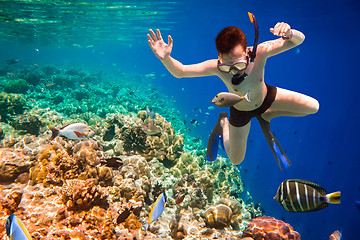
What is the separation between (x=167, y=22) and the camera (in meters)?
29.9

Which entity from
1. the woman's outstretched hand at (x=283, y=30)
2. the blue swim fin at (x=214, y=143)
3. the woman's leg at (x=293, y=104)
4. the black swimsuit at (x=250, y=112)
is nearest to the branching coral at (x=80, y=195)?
the blue swim fin at (x=214, y=143)

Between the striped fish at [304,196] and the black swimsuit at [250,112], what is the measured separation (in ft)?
5.99

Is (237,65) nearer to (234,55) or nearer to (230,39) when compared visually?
(234,55)

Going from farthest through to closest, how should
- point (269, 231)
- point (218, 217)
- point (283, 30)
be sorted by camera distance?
point (218, 217)
point (269, 231)
point (283, 30)

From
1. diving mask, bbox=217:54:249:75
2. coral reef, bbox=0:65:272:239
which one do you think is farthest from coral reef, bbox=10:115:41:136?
diving mask, bbox=217:54:249:75

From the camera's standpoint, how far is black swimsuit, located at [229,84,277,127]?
393 cm

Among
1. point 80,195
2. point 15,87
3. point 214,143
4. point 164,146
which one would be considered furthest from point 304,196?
point 15,87

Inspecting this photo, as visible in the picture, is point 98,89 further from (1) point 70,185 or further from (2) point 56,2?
(1) point 70,185

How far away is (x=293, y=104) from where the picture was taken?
3895 mm

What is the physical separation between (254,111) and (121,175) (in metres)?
3.76

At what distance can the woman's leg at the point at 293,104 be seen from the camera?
3822mm

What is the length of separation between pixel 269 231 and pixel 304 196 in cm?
244

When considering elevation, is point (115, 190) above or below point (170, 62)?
below

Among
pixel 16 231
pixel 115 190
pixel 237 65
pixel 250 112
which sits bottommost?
pixel 16 231
